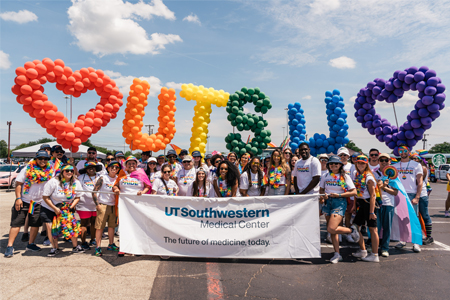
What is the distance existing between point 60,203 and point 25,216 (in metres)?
0.72

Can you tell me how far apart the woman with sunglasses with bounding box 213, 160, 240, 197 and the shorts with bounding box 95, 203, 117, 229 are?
1.90 metres

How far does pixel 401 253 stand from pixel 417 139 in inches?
251

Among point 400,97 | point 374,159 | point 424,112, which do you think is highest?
point 400,97

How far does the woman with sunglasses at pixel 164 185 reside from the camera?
518 cm

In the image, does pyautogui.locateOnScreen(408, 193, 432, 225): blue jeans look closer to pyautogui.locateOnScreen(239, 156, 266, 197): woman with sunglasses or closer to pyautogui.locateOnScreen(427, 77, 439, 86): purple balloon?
pyautogui.locateOnScreen(239, 156, 266, 197): woman with sunglasses

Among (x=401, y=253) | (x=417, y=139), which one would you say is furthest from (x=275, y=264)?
(x=417, y=139)

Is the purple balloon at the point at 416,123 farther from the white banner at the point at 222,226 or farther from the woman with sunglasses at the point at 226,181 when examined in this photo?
the woman with sunglasses at the point at 226,181

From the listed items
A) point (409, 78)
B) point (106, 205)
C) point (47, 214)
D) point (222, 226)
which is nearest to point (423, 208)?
point (222, 226)

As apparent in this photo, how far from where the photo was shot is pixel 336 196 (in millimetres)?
4578

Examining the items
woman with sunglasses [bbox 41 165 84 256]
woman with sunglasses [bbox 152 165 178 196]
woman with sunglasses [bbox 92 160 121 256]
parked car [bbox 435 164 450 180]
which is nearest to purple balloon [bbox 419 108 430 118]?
woman with sunglasses [bbox 152 165 178 196]

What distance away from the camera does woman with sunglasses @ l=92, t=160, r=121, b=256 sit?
490 centimetres

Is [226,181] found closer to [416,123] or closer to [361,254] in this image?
[361,254]

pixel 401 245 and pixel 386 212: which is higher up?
pixel 386 212

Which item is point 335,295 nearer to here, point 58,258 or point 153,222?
point 153,222
